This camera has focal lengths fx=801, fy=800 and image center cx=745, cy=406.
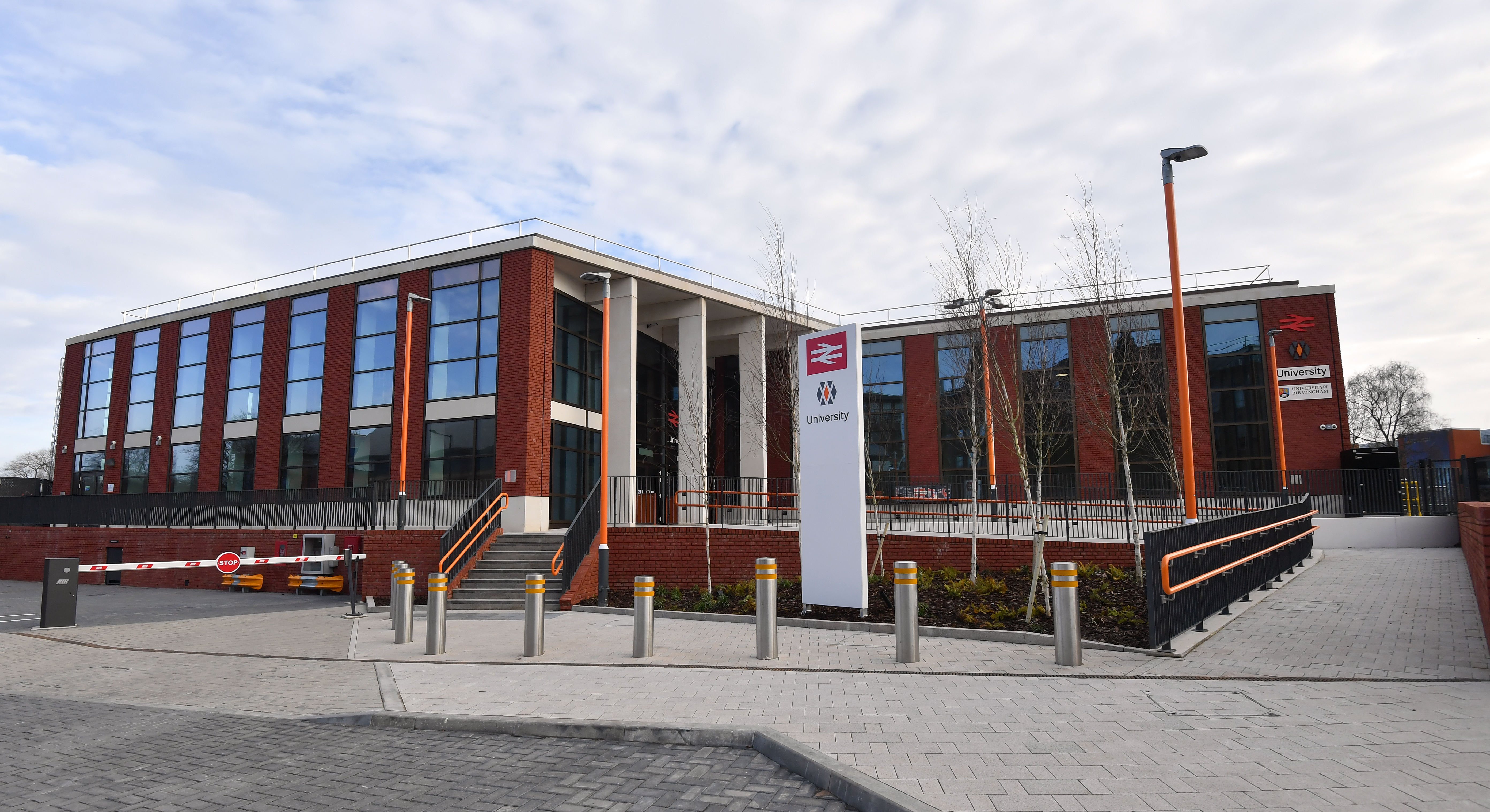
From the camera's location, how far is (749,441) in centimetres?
2669

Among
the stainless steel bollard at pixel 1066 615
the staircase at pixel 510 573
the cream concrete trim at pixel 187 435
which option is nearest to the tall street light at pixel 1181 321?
the stainless steel bollard at pixel 1066 615

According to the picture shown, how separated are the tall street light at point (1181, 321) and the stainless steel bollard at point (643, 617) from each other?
25.5 ft

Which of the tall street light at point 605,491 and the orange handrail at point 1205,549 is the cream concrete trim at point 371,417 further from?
the orange handrail at point 1205,549

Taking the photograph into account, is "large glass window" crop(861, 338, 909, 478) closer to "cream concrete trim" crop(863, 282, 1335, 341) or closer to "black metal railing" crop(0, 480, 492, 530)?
"cream concrete trim" crop(863, 282, 1335, 341)

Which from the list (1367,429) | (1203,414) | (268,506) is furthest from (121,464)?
(1367,429)

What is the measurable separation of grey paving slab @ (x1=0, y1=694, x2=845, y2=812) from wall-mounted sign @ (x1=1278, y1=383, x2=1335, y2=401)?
2815 cm

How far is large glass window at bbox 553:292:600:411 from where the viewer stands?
22922 mm

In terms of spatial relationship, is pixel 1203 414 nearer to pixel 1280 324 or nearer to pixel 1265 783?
pixel 1280 324

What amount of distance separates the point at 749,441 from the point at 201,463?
19.3m

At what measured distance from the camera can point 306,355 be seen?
25.9m

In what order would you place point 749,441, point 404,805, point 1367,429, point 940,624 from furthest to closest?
A: 1. point 1367,429
2. point 749,441
3. point 940,624
4. point 404,805

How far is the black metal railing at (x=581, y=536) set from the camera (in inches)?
619

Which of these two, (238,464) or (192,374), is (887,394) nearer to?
(238,464)

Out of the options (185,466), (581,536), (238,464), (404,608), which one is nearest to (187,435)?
(185,466)
